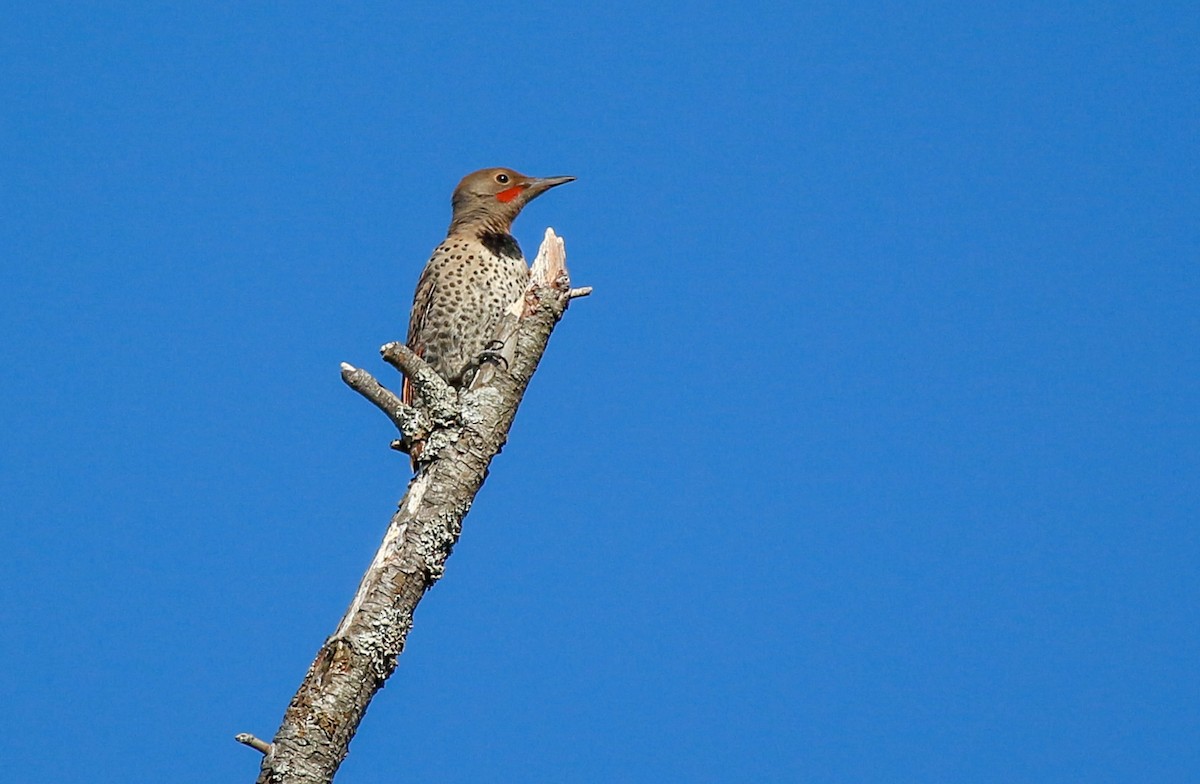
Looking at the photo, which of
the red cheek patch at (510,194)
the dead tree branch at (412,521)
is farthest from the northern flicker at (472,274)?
the dead tree branch at (412,521)

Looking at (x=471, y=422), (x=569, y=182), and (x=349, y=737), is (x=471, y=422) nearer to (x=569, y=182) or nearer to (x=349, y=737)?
(x=349, y=737)

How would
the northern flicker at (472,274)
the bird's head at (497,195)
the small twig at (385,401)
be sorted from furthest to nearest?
the bird's head at (497,195), the northern flicker at (472,274), the small twig at (385,401)

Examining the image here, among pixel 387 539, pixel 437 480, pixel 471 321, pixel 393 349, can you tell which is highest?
pixel 471 321

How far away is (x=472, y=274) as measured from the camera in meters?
7.93

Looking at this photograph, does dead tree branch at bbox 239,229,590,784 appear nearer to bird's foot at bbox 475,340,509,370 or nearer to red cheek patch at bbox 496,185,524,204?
bird's foot at bbox 475,340,509,370

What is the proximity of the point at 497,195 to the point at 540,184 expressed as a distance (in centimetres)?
28

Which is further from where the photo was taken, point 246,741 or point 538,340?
point 538,340

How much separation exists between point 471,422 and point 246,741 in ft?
5.52

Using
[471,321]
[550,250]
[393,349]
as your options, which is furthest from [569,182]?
[393,349]

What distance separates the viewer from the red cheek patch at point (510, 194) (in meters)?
8.35

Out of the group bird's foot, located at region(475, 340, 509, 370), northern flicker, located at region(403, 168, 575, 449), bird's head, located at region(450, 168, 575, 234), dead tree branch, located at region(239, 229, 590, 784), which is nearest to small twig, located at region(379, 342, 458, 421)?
dead tree branch, located at region(239, 229, 590, 784)

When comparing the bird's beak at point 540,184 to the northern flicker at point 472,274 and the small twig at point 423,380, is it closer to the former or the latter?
the northern flicker at point 472,274

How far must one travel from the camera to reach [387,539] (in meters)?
5.36

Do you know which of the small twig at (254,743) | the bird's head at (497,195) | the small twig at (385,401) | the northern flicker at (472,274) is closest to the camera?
the small twig at (254,743)
